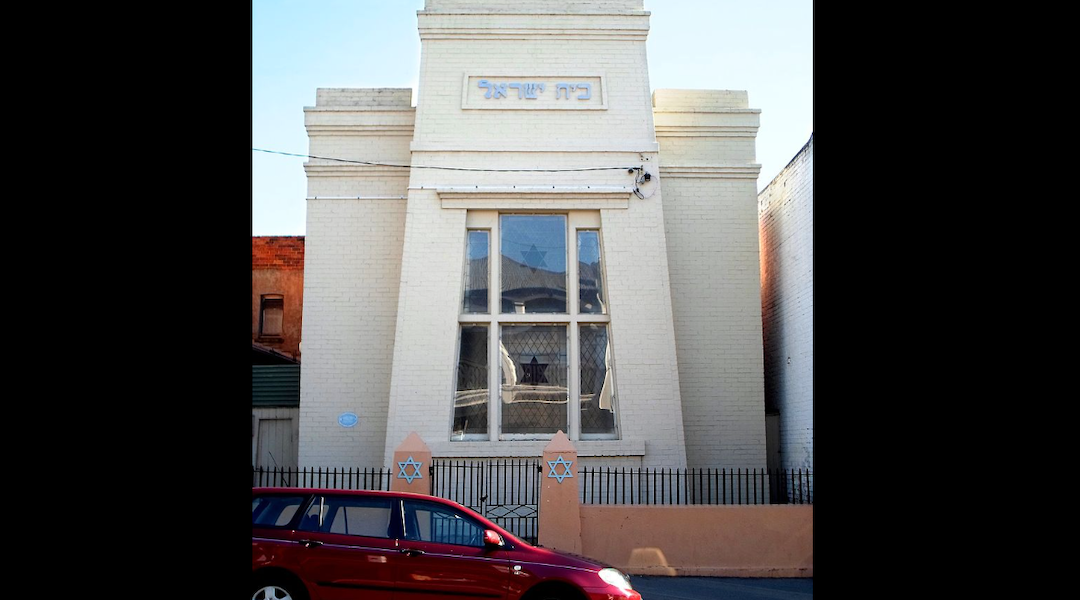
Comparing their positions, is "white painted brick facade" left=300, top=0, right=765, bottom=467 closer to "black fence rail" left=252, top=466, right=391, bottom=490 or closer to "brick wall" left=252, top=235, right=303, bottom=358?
"black fence rail" left=252, top=466, right=391, bottom=490

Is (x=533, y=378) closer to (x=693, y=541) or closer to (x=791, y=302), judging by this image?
(x=693, y=541)

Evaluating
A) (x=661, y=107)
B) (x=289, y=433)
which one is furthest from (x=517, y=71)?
(x=289, y=433)

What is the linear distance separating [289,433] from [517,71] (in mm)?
6877

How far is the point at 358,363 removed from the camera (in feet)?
52.2

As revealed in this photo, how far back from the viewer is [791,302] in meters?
16.9

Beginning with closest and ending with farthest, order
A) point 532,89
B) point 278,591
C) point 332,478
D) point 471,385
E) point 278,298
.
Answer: point 278,591 < point 471,385 < point 332,478 < point 532,89 < point 278,298

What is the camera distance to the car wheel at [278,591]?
8.88 m

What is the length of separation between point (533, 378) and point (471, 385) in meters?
0.93

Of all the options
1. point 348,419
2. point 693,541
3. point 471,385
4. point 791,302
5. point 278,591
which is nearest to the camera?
point 278,591

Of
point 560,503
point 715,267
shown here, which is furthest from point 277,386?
point 715,267

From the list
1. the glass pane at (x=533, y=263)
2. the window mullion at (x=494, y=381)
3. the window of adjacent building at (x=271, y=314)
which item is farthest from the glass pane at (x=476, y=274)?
the window of adjacent building at (x=271, y=314)

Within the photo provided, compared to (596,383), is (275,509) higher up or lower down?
lower down

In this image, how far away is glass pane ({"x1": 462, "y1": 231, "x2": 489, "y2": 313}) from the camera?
1563 cm
